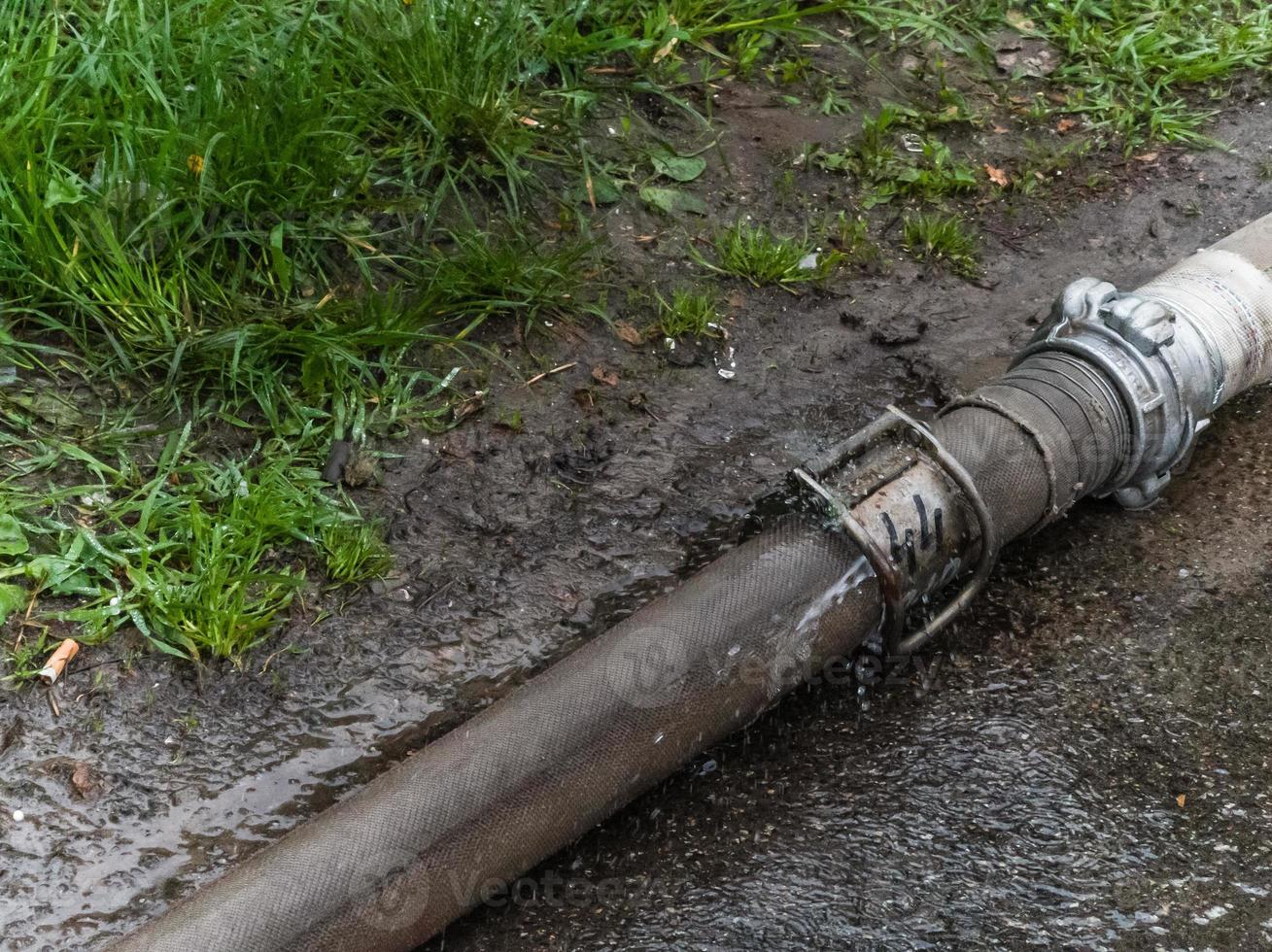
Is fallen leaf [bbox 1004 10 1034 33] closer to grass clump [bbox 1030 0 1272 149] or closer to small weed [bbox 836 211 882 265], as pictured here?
grass clump [bbox 1030 0 1272 149]

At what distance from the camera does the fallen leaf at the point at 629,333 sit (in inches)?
128

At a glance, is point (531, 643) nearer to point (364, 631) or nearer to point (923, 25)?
point (364, 631)

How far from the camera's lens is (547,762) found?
7.17 ft

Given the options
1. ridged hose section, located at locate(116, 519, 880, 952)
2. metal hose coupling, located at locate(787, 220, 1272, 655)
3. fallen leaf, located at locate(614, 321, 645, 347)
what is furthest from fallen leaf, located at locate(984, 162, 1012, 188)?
ridged hose section, located at locate(116, 519, 880, 952)

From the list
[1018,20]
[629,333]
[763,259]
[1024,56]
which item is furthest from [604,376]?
[1018,20]

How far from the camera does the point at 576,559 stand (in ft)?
9.29

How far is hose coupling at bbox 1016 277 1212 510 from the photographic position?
2766mm

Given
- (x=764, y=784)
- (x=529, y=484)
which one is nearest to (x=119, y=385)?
(x=529, y=484)

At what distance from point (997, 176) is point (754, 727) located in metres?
2.12

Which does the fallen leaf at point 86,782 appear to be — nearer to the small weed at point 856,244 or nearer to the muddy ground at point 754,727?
the muddy ground at point 754,727

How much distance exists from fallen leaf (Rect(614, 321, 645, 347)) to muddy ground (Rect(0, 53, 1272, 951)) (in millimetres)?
25

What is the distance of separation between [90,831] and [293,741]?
1.31 feet

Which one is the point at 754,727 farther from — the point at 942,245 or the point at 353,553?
the point at 942,245

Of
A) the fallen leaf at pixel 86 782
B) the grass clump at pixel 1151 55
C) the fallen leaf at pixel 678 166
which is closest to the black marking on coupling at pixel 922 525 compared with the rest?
the fallen leaf at pixel 678 166
